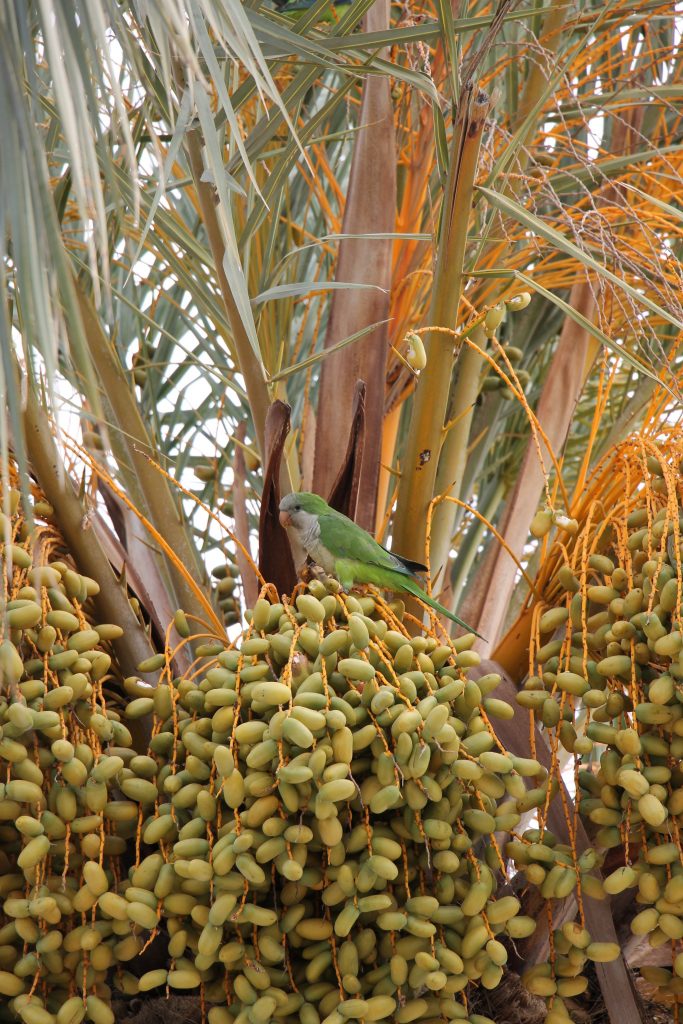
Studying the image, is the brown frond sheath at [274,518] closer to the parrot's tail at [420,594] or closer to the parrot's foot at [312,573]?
the parrot's foot at [312,573]

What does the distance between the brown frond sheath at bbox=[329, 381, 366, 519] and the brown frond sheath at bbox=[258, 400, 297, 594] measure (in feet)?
0.29

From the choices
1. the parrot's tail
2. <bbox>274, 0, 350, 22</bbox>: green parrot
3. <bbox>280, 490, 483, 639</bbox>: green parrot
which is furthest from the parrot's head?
<bbox>274, 0, 350, 22</bbox>: green parrot

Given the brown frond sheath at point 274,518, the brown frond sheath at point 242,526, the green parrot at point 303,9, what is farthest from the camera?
the green parrot at point 303,9

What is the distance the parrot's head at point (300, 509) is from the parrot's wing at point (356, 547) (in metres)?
0.03

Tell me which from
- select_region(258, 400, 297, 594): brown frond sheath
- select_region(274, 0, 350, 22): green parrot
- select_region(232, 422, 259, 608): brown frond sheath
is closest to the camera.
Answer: select_region(258, 400, 297, 594): brown frond sheath

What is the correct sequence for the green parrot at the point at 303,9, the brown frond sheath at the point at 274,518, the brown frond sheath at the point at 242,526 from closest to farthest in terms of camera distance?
the brown frond sheath at the point at 274,518, the brown frond sheath at the point at 242,526, the green parrot at the point at 303,9

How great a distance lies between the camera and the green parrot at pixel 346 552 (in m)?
1.11

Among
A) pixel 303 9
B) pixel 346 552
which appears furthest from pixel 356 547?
pixel 303 9

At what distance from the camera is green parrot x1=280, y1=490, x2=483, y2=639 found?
3.63 feet

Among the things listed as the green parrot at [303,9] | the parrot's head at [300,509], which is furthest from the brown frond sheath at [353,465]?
the green parrot at [303,9]

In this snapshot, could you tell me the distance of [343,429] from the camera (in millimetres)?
1342

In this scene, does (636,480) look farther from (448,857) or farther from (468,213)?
(448,857)

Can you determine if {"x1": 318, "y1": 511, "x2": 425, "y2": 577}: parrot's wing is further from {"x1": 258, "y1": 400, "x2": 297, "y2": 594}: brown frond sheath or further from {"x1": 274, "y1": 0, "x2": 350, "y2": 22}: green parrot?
{"x1": 274, "y1": 0, "x2": 350, "y2": 22}: green parrot

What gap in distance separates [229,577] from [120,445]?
0.26m
